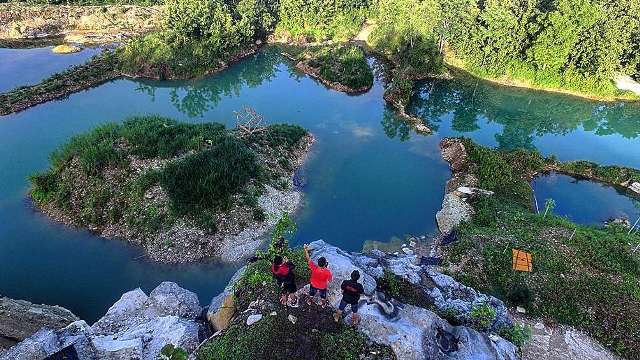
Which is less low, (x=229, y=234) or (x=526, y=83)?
(x=526, y=83)

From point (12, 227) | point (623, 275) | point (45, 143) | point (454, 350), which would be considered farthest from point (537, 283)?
point (45, 143)

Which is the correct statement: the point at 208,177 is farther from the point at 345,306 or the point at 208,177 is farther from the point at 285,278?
the point at 345,306

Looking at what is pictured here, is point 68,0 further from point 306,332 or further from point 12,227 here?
point 306,332

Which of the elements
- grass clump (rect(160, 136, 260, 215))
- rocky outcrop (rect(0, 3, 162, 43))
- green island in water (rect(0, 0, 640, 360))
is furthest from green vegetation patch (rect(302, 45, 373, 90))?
rocky outcrop (rect(0, 3, 162, 43))

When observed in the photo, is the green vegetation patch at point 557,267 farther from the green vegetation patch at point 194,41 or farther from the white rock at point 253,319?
the green vegetation patch at point 194,41

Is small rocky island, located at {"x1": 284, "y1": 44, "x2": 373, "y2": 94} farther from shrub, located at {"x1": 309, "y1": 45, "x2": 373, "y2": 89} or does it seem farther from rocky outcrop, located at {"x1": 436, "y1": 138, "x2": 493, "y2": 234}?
rocky outcrop, located at {"x1": 436, "y1": 138, "x2": 493, "y2": 234}

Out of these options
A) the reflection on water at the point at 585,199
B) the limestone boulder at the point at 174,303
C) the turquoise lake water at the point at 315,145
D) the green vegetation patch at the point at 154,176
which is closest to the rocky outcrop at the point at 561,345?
the turquoise lake water at the point at 315,145
